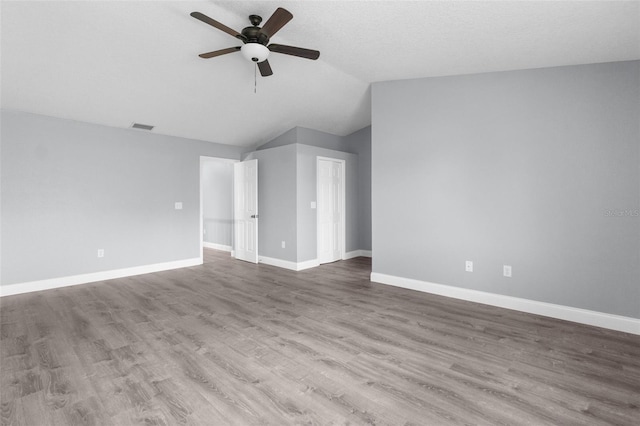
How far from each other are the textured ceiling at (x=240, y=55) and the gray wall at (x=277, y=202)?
117 cm

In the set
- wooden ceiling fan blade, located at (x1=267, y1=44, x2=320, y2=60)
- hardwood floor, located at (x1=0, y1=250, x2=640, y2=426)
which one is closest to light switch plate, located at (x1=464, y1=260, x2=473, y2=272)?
hardwood floor, located at (x1=0, y1=250, x2=640, y2=426)

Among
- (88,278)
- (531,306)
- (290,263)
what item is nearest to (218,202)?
(290,263)

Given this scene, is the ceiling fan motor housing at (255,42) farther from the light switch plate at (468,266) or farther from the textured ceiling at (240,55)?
the light switch plate at (468,266)

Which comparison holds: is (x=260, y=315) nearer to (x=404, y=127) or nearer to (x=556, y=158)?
(x=404, y=127)

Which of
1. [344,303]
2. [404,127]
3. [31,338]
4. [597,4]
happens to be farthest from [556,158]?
[31,338]

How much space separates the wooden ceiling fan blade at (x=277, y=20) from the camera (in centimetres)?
244

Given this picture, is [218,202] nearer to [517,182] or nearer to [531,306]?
[517,182]

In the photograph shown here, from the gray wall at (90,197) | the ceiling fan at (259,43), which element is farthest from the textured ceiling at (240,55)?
the gray wall at (90,197)

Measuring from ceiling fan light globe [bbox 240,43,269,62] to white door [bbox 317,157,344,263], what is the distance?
10.9 ft

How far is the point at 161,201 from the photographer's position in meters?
5.68

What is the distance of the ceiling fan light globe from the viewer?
9.39ft

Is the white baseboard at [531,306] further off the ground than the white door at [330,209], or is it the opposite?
the white door at [330,209]

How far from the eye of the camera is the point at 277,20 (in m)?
2.56

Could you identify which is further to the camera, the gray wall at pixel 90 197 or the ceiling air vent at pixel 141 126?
the ceiling air vent at pixel 141 126
